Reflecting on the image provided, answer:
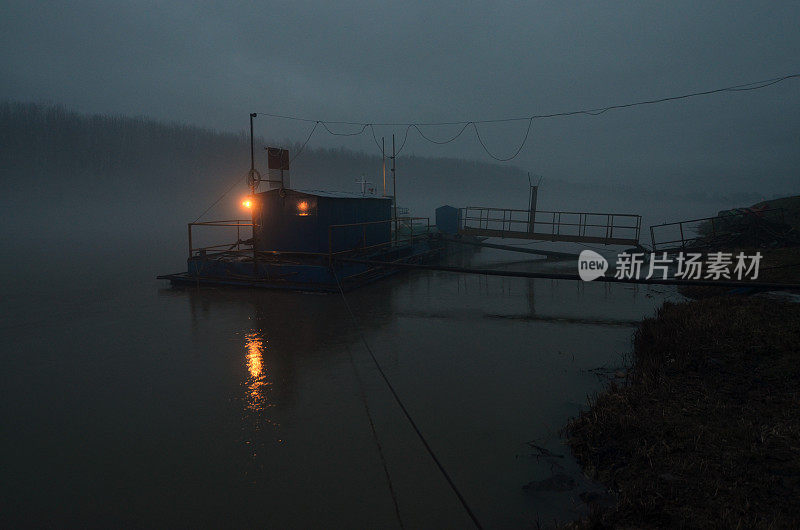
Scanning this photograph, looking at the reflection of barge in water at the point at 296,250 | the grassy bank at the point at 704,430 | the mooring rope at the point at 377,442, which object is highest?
the reflection of barge in water at the point at 296,250

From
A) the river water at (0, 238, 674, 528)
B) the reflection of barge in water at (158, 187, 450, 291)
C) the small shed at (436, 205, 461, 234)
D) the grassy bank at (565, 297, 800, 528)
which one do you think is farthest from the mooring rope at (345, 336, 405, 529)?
the small shed at (436, 205, 461, 234)

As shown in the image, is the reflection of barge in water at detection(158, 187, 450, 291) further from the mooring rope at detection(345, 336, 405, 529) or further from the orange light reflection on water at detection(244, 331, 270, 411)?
the mooring rope at detection(345, 336, 405, 529)

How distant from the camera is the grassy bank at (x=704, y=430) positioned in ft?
17.4

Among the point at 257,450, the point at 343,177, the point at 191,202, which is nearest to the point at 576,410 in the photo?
the point at 257,450

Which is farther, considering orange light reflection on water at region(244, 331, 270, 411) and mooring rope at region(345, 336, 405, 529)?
orange light reflection on water at region(244, 331, 270, 411)

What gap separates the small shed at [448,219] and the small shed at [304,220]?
13.1 meters

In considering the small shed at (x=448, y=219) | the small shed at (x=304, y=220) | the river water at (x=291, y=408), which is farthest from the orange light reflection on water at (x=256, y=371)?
the small shed at (x=448, y=219)

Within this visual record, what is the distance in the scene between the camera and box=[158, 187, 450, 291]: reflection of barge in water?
67.0ft

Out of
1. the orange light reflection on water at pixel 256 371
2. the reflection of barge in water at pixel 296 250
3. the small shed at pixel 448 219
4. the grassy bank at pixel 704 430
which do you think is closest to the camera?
the grassy bank at pixel 704 430

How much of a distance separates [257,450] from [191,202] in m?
140

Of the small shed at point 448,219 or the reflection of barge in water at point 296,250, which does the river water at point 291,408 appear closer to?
the reflection of barge in water at point 296,250

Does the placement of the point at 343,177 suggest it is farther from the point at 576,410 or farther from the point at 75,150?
the point at 576,410

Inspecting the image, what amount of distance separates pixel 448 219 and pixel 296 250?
16438 mm

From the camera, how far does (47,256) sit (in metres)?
35.5
